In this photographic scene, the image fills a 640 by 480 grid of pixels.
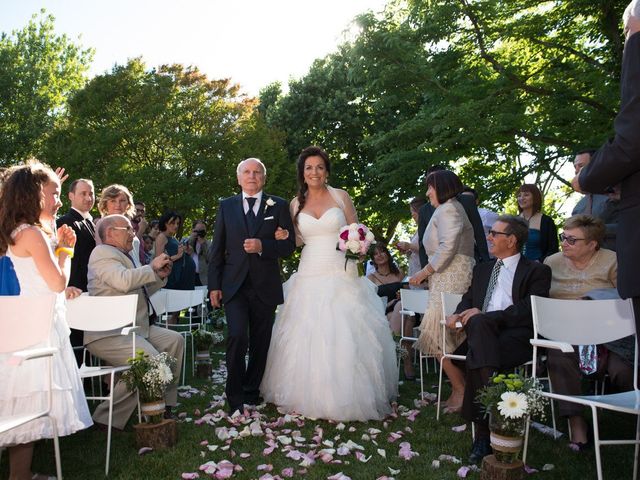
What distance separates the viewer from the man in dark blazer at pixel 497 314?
12.9 ft

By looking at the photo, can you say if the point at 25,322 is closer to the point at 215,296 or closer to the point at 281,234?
the point at 215,296

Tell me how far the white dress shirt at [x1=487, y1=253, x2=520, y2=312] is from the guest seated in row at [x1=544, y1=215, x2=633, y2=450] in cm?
45

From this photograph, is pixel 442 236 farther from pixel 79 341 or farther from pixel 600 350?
pixel 79 341

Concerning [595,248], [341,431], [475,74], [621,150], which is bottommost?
[341,431]

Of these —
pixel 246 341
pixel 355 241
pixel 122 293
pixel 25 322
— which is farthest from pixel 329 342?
pixel 25 322

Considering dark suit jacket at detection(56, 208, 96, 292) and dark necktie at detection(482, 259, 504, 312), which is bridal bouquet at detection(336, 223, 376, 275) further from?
dark suit jacket at detection(56, 208, 96, 292)

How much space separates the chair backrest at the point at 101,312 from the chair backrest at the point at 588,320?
9.03 ft

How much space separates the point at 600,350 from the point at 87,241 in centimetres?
441

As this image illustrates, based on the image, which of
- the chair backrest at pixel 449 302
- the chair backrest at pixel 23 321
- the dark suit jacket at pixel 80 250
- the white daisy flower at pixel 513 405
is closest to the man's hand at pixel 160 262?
the dark suit jacket at pixel 80 250

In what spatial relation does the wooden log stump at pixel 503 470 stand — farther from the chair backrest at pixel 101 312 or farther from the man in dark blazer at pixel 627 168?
the chair backrest at pixel 101 312

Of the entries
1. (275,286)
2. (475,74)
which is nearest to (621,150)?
(275,286)

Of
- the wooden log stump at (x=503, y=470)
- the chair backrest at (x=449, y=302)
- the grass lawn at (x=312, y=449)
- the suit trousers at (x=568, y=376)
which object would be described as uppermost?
the chair backrest at (x=449, y=302)

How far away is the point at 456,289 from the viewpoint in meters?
5.37

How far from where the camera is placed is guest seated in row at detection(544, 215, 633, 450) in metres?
4.08
